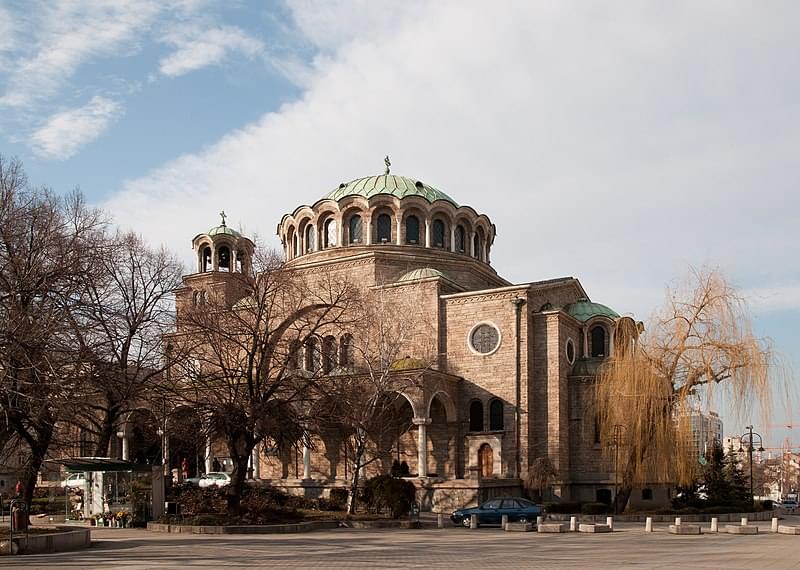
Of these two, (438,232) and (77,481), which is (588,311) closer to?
(438,232)

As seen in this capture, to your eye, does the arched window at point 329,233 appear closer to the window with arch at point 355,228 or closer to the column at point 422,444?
the window with arch at point 355,228

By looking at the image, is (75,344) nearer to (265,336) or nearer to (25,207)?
(25,207)

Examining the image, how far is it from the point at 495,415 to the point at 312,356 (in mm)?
10835

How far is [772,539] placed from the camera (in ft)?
77.6

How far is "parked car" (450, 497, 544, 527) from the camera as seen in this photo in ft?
95.4

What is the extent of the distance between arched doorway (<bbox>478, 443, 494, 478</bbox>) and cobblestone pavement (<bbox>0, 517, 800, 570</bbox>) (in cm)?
1158

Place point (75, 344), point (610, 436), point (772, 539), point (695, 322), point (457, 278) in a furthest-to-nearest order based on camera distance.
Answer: point (457, 278), point (610, 436), point (695, 322), point (772, 539), point (75, 344)

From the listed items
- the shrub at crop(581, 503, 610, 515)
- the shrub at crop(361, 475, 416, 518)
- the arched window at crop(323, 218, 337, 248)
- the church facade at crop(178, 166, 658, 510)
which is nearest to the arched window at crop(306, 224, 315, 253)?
the arched window at crop(323, 218, 337, 248)

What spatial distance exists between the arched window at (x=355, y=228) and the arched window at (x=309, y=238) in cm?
230

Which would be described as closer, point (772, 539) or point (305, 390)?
point (772, 539)

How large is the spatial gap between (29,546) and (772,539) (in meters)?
17.9

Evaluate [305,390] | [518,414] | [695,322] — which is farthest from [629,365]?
[305,390]

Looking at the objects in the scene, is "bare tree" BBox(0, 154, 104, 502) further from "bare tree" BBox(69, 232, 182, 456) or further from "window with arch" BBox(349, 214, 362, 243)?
"window with arch" BBox(349, 214, 362, 243)

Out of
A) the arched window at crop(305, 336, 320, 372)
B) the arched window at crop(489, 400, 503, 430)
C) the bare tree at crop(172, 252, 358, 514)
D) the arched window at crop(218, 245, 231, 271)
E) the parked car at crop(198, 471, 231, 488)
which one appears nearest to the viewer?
the bare tree at crop(172, 252, 358, 514)
